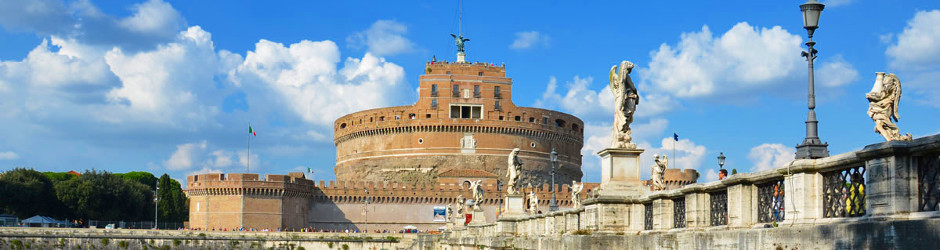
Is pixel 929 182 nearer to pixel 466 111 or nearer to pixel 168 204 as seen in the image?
pixel 168 204

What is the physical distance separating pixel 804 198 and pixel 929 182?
1.58 m

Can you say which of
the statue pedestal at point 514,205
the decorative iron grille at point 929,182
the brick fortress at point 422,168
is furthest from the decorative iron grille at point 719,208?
the brick fortress at point 422,168

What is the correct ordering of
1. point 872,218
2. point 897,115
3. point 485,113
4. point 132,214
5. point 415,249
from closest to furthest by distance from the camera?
point 872,218
point 897,115
point 415,249
point 132,214
point 485,113

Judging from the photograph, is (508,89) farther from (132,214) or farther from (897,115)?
(897,115)

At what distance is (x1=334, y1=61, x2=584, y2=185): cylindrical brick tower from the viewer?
270ft

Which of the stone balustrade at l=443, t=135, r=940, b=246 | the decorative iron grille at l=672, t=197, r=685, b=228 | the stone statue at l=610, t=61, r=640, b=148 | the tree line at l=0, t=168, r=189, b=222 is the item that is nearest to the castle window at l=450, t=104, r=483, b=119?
the tree line at l=0, t=168, r=189, b=222

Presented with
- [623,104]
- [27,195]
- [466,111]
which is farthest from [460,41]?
Result: [623,104]

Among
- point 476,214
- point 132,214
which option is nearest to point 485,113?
point 132,214

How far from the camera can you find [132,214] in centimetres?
7481

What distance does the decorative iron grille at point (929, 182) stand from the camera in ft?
23.0

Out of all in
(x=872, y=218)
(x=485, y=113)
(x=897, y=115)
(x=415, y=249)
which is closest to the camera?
(x=872, y=218)

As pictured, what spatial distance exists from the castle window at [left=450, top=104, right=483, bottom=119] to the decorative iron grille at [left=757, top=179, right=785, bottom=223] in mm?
73067

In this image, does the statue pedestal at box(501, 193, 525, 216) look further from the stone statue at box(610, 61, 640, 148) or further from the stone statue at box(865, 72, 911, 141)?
the stone statue at box(865, 72, 911, 141)

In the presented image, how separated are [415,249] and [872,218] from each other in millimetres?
49235
